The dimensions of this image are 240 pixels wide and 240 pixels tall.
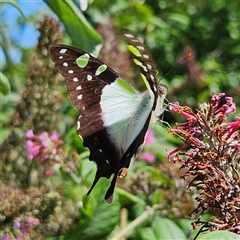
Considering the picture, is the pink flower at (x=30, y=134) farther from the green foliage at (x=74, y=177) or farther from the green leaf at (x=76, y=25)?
the green leaf at (x=76, y=25)

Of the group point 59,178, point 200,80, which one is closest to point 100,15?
point 200,80

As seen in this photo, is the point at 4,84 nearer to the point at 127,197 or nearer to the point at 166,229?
the point at 127,197

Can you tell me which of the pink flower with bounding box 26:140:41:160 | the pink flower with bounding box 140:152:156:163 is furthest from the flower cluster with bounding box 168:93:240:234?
the pink flower with bounding box 140:152:156:163

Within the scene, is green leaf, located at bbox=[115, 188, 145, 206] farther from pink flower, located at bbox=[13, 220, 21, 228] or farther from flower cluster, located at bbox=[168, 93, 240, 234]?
flower cluster, located at bbox=[168, 93, 240, 234]

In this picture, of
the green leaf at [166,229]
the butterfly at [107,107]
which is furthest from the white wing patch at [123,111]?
the green leaf at [166,229]

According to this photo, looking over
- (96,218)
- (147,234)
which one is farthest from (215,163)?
(147,234)

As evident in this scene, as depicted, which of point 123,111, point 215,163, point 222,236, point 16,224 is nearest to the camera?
point 222,236
